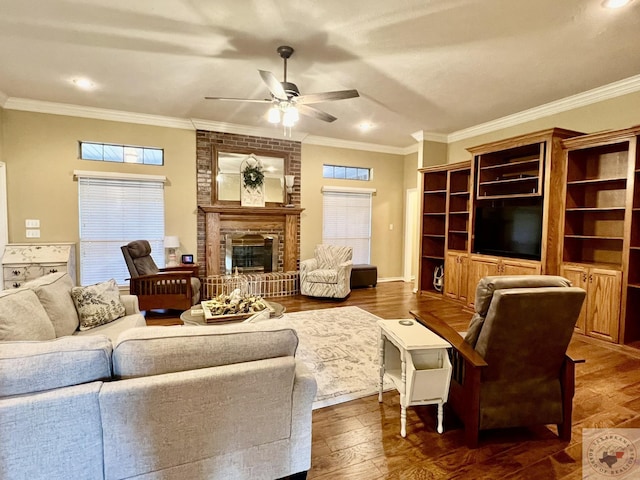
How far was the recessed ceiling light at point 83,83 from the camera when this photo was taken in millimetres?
3879

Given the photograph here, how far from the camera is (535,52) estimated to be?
3.14m

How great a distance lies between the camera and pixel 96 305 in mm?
2732

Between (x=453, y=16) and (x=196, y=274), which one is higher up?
(x=453, y=16)

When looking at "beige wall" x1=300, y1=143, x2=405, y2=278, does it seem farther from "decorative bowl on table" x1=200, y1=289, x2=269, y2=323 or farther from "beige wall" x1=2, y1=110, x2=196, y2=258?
"decorative bowl on table" x1=200, y1=289, x2=269, y2=323

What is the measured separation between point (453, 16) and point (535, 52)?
3.71 ft

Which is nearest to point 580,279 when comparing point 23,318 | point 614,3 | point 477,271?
point 477,271

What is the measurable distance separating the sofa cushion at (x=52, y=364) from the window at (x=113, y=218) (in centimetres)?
436

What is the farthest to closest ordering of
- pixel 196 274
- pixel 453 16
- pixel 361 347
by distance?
1. pixel 196 274
2. pixel 361 347
3. pixel 453 16

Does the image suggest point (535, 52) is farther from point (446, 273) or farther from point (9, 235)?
point (9, 235)

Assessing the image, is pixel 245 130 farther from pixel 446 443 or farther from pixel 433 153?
pixel 446 443

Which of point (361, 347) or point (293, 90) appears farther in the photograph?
point (361, 347)

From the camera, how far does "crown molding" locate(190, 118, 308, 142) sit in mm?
5477

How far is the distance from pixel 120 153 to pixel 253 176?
2.09 m

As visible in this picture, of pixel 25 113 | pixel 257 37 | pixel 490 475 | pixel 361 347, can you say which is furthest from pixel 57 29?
pixel 490 475
